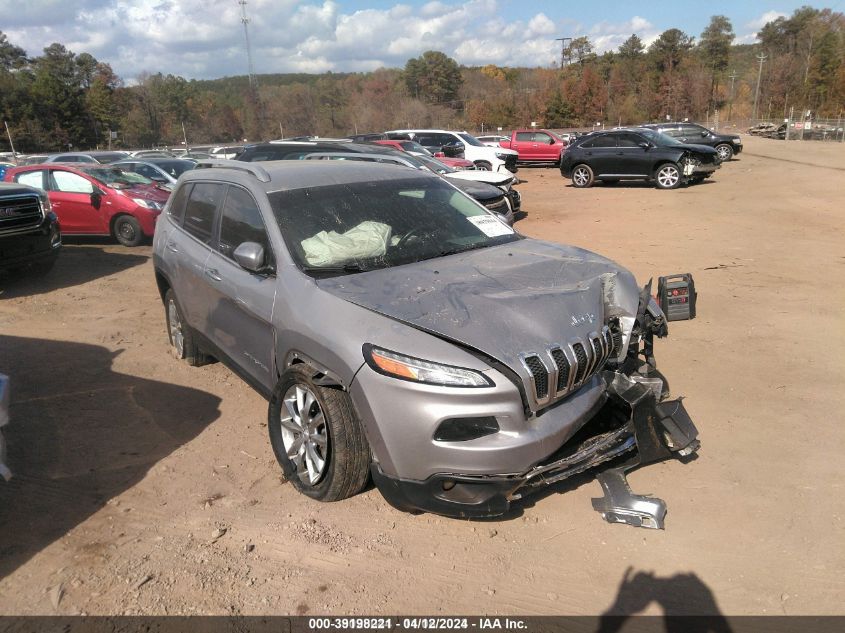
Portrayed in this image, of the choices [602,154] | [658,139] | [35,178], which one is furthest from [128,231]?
[658,139]

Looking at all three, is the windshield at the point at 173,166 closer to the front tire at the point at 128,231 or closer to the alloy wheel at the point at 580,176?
the front tire at the point at 128,231

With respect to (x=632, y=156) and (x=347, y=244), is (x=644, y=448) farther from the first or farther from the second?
(x=632, y=156)

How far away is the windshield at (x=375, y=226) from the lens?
12.1 feet

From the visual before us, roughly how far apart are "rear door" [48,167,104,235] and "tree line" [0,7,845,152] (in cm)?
5575

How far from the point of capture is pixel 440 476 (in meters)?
2.80

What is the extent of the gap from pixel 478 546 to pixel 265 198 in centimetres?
248

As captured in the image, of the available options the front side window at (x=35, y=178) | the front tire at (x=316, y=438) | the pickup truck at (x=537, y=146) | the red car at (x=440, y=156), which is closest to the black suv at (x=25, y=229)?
the front side window at (x=35, y=178)

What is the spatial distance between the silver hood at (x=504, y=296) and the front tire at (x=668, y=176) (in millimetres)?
15098

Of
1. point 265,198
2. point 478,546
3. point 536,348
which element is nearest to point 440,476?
point 478,546

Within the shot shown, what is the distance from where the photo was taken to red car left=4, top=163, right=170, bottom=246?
11398 millimetres

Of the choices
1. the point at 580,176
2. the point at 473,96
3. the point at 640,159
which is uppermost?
the point at 473,96

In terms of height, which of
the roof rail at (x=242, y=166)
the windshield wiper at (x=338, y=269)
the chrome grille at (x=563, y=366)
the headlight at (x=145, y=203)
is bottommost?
the headlight at (x=145, y=203)

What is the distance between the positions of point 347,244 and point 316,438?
4.03 ft

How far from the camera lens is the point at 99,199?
11469 millimetres
